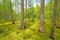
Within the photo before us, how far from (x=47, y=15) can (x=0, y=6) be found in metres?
19.1

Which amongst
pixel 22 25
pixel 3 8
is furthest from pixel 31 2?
pixel 22 25

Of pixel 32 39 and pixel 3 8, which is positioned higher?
pixel 3 8

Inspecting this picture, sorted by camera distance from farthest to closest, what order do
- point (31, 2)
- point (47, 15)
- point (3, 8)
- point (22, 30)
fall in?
point (3, 8), point (31, 2), point (47, 15), point (22, 30)

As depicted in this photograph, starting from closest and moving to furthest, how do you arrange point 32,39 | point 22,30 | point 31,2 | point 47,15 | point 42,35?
point 32,39
point 42,35
point 22,30
point 47,15
point 31,2

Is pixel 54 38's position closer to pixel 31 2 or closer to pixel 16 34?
pixel 16 34

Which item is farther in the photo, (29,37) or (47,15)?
(47,15)

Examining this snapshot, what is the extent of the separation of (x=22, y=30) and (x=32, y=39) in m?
3.00

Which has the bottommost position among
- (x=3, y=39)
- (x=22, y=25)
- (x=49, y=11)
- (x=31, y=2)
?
(x=3, y=39)

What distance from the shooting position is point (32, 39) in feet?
41.9

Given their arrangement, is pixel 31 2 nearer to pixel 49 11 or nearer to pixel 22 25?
pixel 49 11

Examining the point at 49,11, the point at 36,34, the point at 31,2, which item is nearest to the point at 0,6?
the point at 31,2

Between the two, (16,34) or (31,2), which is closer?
(16,34)

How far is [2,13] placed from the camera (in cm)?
3819

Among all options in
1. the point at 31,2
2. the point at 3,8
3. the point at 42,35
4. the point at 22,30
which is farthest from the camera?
the point at 3,8
